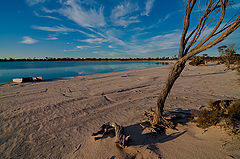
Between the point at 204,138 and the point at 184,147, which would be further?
the point at 204,138

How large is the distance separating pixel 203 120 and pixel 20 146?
4.59 metres

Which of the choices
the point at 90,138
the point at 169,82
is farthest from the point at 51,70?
the point at 169,82

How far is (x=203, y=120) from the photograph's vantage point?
258cm

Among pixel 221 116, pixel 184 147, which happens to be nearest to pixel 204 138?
pixel 184 147

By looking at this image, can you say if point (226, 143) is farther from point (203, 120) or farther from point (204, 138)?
point (203, 120)

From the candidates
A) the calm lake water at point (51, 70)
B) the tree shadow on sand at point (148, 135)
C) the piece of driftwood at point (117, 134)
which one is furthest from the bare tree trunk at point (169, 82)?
the calm lake water at point (51, 70)

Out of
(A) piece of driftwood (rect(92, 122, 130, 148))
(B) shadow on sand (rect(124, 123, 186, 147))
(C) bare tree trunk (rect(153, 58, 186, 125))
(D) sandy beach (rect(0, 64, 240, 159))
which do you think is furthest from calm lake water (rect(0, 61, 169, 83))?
(C) bare tree trunk (rect(153, 58, 186, 125))

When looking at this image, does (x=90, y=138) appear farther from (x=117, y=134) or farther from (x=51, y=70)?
(x=51, y=70)

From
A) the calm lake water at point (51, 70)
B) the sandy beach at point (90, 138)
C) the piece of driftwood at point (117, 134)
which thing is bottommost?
the sandy beach at point (90, 138)

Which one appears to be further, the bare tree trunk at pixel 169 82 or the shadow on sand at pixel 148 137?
the shadow on sand at pixel 148 137

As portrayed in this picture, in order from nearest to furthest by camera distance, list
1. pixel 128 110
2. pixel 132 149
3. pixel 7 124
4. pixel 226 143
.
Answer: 1. pixel 226 143
2. pixel 132 149
3. pixel 7 124
4. pixel 128 110

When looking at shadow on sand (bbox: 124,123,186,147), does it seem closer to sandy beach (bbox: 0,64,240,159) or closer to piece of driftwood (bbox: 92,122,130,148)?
sandy beach (bbox: 0,64,240,159)

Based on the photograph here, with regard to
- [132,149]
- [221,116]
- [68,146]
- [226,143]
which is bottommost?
[68,146]

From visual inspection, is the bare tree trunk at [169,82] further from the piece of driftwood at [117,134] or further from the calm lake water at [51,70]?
the calm lake water at [51,70]
